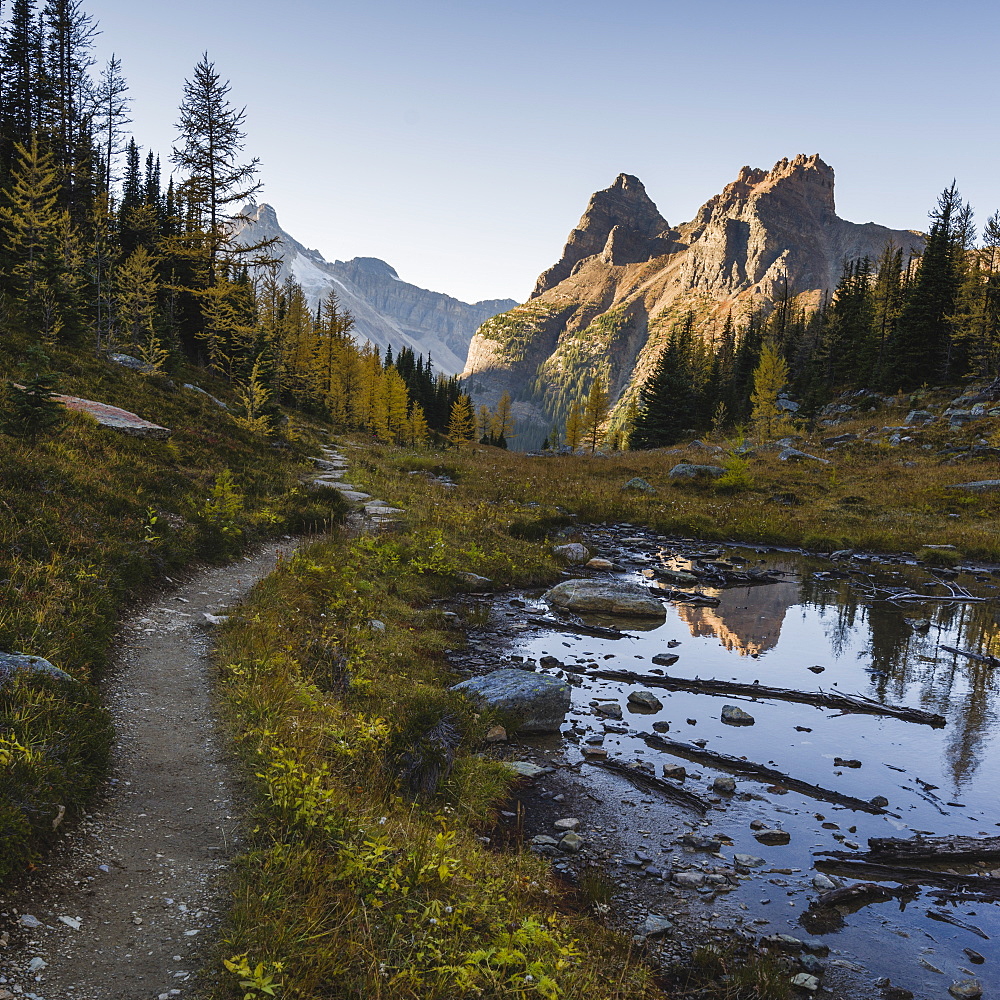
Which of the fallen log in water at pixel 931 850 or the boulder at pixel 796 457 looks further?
the boulder at pixel 796 457

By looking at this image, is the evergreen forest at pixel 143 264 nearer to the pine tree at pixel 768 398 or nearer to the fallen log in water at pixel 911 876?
the fallen log in water at pixel 911 876

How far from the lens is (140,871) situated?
4109mm

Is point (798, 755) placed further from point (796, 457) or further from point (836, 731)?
point (796, 457)

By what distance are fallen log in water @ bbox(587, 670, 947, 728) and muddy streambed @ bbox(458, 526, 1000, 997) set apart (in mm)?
205

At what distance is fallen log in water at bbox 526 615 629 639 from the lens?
13.5m

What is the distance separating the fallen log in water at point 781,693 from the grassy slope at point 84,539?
7968mm

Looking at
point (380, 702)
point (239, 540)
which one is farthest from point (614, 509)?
point (380, 702)

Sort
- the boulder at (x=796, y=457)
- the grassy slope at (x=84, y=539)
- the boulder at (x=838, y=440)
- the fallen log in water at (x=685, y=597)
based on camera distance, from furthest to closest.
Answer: the boulder at (x=838, y=440) → the boulder at (x=796, y=457) → the fallen log in water at (x=685, y=597) → the grassy slope at (x=84, y=539)

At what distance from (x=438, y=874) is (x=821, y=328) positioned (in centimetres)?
9665

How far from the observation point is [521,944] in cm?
403

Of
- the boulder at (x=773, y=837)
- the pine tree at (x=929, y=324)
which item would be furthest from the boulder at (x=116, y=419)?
the pine tree at (x=929, y=324)

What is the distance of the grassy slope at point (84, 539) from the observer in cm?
445

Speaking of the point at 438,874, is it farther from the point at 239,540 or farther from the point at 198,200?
the point at 198,200

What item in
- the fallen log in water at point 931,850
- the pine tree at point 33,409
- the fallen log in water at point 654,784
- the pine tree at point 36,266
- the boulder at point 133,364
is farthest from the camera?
the boulder at point 133,364
